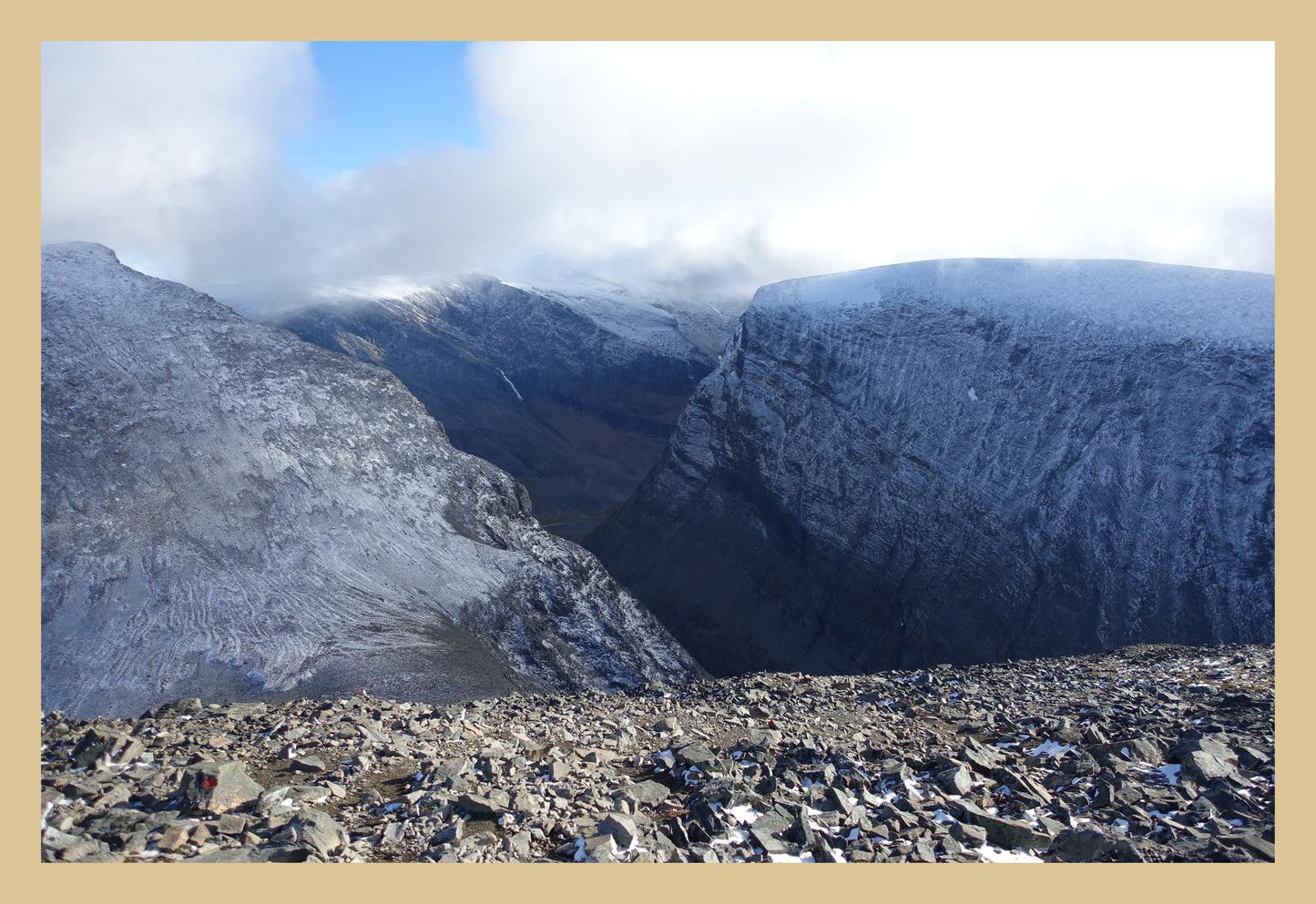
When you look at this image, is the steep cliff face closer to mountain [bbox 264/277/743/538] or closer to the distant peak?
the distant peak

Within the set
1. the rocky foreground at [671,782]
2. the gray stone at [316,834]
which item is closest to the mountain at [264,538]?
the rocky foreground at [671,782]

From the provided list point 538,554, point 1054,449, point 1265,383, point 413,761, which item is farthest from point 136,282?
point 1265,383

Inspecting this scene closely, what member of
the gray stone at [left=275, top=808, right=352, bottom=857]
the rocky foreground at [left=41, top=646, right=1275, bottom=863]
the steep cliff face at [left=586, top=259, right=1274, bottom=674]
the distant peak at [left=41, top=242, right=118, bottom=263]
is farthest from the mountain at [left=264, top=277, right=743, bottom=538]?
the gray stone at [left=275, top=808, right=352, bottom=857]

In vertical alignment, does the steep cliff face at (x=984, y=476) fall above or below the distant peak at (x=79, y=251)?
below

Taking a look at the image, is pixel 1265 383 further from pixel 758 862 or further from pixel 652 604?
pixel 758 862

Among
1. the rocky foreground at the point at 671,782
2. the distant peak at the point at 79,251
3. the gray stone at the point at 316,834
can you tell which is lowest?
the rocky foreground at the point at 671,782

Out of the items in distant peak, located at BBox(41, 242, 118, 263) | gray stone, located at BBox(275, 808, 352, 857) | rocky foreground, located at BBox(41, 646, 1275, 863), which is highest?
distant peak, located at BBox(41, 242, 118, 263)

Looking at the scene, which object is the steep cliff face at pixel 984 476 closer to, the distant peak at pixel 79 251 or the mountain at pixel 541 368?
the distant peak at pixel 79 251
